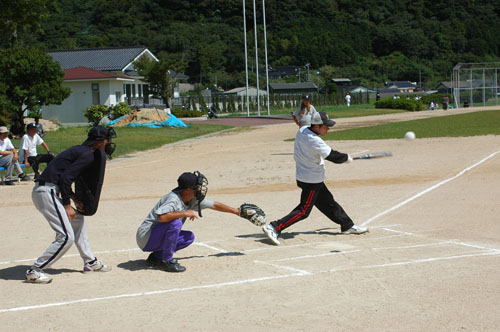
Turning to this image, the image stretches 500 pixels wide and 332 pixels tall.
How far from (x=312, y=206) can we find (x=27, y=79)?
27063 mm

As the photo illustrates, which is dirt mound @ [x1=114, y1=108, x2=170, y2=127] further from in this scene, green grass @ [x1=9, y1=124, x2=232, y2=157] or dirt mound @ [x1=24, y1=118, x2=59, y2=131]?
dirt mound @ [x1=24, y1=118, x2=59, y2=131]

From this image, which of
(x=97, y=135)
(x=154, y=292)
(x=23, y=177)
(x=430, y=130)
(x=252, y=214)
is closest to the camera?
(x=154, y=292)

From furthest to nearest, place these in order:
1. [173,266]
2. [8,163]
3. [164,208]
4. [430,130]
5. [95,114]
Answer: [95,114] → [430,130] → [8,163] → [173,266] → [164,208]

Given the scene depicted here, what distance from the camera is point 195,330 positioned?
586 centimetres

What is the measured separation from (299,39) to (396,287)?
14849 cm

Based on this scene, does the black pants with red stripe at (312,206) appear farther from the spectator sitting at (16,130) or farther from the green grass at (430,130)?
the spectator sitting at (16,130)

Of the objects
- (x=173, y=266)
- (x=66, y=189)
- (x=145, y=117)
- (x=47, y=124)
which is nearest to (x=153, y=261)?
(x=173, y=266)

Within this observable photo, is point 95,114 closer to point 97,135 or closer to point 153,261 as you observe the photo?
point 153,261

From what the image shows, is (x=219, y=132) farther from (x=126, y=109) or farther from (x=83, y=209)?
(x=83, y=209)

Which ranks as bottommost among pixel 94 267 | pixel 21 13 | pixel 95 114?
pixel 94 267

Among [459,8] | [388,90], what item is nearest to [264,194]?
[388,90]

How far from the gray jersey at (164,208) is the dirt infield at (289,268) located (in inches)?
19.2

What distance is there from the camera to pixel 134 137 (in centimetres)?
3334

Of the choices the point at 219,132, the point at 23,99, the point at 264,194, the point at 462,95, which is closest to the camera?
the point at 264,194
